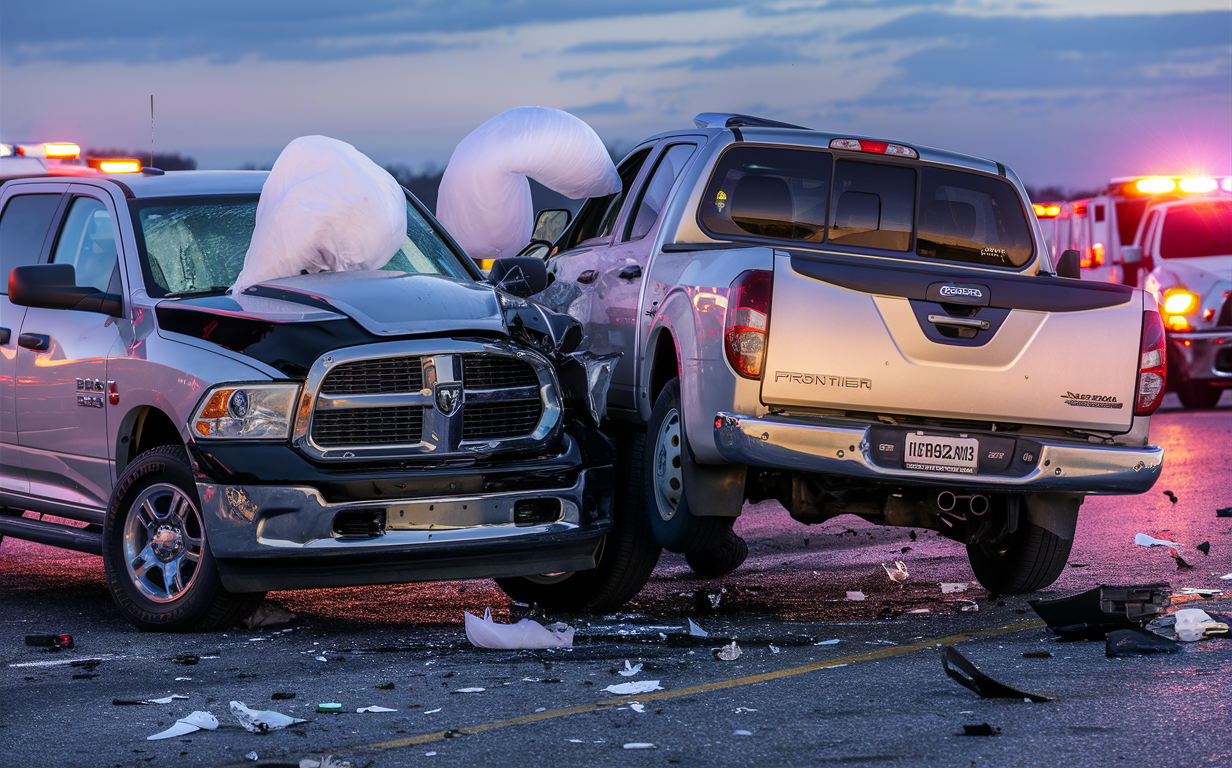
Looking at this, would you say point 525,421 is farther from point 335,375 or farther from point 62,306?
point 62,306

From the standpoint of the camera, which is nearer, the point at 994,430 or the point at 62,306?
the point at 994,430

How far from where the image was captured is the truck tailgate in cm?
652

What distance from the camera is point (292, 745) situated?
198 inches

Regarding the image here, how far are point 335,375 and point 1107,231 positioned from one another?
57.4 feet

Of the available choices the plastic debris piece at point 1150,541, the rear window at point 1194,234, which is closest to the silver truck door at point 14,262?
the plastic debris piece at point 1150,541

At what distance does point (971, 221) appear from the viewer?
8.20 meters

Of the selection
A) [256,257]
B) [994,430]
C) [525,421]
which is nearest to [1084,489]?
[994,430]

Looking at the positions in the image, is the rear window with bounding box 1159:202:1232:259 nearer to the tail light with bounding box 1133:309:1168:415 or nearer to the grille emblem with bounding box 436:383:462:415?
the tail light with bounding box 1133:309:1168:415

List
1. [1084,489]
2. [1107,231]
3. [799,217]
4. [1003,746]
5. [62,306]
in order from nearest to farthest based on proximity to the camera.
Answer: [1003,746] → [1084,489] → [62,306] → [799,217] → [1107,231]

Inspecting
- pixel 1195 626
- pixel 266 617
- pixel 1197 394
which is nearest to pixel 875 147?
pixel 1195 626

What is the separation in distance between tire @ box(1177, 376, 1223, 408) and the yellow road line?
12138 millimetres

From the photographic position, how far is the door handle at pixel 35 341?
772 cm

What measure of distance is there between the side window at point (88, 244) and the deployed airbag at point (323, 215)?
776 millimetres

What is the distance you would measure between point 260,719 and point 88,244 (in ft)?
11.7
